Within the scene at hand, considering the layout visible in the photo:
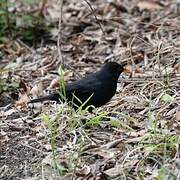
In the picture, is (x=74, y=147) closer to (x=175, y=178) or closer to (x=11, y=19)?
(x=175, y=178)

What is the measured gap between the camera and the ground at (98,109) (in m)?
4.62

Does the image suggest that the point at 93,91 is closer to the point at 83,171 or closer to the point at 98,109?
the point at 98,109

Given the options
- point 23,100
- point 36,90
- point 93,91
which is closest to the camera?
point 93,91

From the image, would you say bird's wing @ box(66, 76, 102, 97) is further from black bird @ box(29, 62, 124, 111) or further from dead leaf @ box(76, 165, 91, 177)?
dead leaf @ box(76, 165, 91, 177)

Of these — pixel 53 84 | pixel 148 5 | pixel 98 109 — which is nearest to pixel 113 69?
pixel 98 109

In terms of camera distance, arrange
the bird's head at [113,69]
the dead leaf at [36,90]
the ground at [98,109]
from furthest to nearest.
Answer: the dead leaf at [36,90] < the bird's head at [113,69] < the ground at [98,109]

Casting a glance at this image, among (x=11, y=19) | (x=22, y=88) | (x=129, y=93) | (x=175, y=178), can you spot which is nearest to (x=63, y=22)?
(x=11, y=19)

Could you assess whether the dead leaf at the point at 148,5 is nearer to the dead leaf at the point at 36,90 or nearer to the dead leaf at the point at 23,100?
the dead leaf at the point at 36,90

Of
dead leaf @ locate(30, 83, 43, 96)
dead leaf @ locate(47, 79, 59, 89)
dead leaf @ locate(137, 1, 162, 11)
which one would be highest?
dead leaf @ locate(137, 1, 162, 11)

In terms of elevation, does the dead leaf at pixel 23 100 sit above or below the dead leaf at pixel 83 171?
below

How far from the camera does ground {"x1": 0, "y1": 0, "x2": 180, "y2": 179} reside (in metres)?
4.62

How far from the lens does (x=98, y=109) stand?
6156 millimetres

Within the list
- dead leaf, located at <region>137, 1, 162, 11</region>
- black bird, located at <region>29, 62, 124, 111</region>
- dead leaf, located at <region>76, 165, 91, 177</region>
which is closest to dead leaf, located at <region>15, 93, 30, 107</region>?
black bird, located at <region>29, 62, 124, 111</region>

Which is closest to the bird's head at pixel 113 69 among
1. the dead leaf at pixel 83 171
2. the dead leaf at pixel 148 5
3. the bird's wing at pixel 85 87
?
the bird's wing at pixel 85 87
